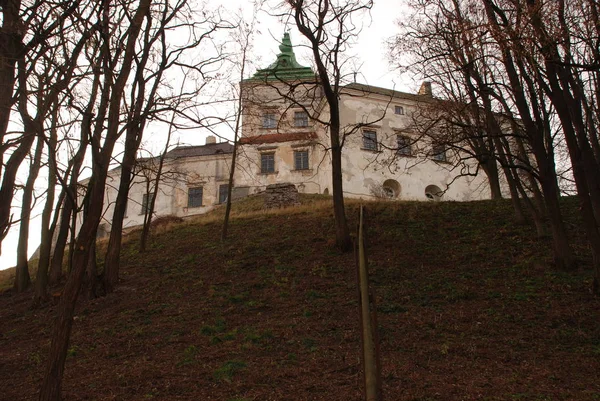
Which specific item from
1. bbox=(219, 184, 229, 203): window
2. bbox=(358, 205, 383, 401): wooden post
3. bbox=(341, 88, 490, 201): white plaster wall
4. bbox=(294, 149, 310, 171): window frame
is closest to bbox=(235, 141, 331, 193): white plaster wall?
bbox=(294, 149, 310, 171): window frame

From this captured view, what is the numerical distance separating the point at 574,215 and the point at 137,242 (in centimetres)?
1650

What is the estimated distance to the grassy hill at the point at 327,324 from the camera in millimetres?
7285

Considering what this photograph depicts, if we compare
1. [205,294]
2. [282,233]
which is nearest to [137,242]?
[282,233]

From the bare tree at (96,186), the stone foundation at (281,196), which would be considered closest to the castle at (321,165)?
the stone foundation at (281,196)

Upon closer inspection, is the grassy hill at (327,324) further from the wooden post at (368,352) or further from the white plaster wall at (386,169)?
the white plaster wall at (386,169)

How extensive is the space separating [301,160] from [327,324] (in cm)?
2379

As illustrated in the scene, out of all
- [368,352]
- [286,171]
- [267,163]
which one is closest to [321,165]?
[286,171]

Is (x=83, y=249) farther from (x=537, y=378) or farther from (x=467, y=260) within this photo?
(x=467, y=260)

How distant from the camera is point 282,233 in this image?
1833cm

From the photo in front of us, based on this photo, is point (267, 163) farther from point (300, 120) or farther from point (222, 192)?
point (300, 120)

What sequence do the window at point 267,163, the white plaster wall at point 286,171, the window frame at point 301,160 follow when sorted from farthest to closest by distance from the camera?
the window at point 267,163 < the window frame at point 301,160 < the white plaster wall at point 286,171

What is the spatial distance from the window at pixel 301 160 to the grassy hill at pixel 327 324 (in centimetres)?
1544

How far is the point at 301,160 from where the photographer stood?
33.2 metres

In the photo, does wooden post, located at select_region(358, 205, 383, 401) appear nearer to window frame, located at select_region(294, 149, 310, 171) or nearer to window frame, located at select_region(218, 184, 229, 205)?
window frame, located at select_region(294, 149, 310, 171)
